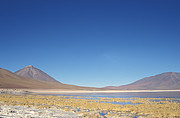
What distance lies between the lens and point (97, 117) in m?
16.2

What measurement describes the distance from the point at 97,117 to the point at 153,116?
4.93 metres

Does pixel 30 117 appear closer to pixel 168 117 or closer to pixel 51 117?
pixel 51 117

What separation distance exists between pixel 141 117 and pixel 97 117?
3793 mm

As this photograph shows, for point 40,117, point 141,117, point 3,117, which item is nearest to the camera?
point 3,117

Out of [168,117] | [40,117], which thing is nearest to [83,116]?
[40,117]

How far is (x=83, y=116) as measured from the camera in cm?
1628

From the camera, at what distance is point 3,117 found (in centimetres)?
1413

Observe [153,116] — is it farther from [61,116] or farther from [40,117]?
[40,117]

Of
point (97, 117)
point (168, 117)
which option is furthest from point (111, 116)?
point (168, 117)

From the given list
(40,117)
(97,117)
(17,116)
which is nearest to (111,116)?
(97,117)

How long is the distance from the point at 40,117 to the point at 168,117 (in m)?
10.6

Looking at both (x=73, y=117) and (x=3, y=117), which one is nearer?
(x=3, y=117)

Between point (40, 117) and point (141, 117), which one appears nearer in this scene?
point (40, 117)

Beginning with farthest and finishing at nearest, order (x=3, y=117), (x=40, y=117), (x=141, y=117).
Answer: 1. (x=141, y=117)
2. (x=40, y=117)
3. (x=3, y=117)
